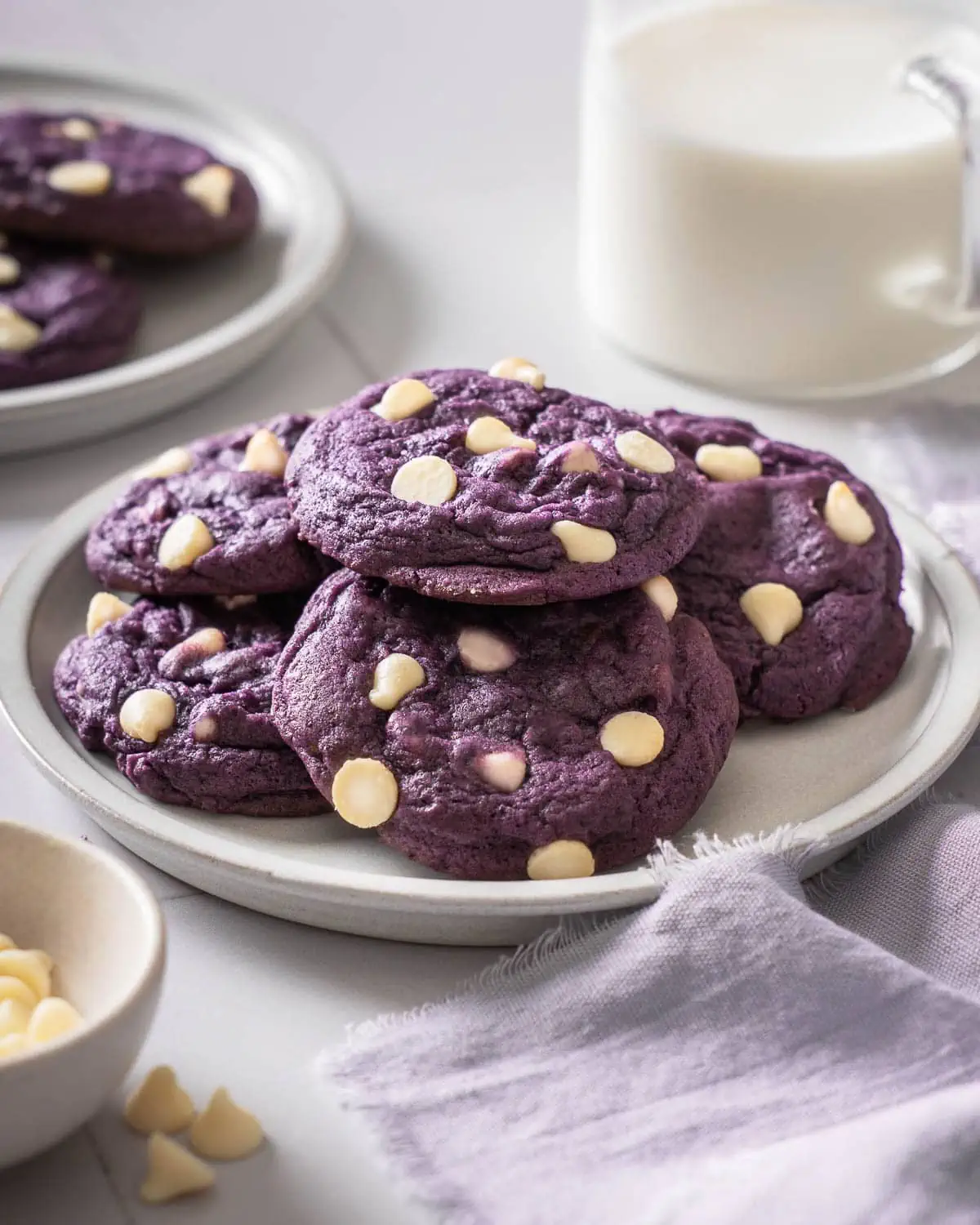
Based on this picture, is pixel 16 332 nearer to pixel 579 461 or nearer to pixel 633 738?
pixel 579 461

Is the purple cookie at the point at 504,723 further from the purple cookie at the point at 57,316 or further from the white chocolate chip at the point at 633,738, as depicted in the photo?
the purple cookie at the point at 57,316

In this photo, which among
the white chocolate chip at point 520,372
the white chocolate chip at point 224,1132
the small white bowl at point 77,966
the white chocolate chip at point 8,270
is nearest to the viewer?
the small white bowl at point 77,966

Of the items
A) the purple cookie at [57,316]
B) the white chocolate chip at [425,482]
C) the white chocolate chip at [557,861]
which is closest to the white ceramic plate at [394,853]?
the white chocolate chip at [557,861]

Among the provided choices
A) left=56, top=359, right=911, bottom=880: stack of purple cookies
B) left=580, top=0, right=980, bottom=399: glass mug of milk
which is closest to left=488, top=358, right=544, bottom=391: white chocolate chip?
left=56, top=359, right=911, bottom=880: stack of purple cookies

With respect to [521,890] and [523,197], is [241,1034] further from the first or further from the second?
[523,197]

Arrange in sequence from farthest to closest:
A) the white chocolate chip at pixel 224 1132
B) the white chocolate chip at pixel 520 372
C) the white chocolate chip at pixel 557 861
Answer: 1. the white chocolate chip at pixel 520 372
2. the white chocolate chip at pixel 557 861
3. the white chocolate chip at pixel 224 1132

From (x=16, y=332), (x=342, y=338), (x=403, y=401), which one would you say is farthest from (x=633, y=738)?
(x=342, y=338)

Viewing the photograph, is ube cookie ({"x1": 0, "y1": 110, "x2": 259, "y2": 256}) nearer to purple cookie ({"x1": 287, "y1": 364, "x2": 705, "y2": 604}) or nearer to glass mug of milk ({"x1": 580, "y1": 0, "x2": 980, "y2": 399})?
glass mug of milk ({"x1": 580, "y1": 0, "x2": 980, "y2": 399})
